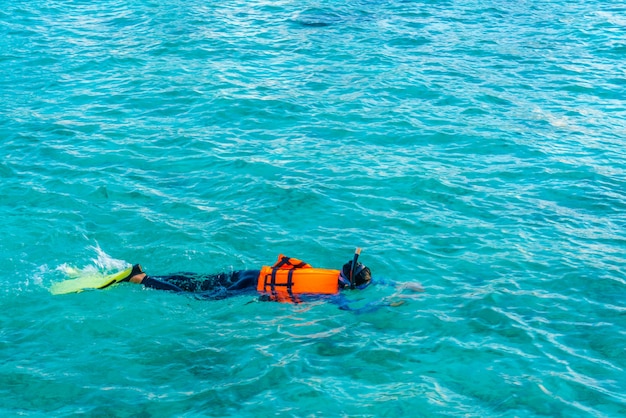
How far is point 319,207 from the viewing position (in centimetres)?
1457

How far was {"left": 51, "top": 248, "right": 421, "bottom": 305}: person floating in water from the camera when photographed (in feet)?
37.2

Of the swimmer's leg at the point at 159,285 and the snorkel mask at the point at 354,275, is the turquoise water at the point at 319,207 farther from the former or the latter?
the snorkel mask at the point at 354,275

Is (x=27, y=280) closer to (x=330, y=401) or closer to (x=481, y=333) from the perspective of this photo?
(x=330, y=401)

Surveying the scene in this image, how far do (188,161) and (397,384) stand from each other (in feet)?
27.0

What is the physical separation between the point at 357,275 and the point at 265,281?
1.44 meters

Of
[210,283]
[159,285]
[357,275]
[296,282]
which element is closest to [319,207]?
[296,282]

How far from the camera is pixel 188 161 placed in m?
16.3

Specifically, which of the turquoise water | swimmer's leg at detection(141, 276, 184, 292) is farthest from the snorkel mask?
swimmer's leg at detection(141, 276, 184, 292)

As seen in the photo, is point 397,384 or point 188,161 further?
point 188,161

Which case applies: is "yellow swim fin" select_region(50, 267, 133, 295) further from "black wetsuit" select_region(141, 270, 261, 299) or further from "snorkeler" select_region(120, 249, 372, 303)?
"black wetsuit" select_region(141, 270, 261, 299)

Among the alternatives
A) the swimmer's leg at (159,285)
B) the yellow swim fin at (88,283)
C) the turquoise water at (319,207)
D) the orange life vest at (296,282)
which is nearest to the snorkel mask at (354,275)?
the orange life vest at (296,282)

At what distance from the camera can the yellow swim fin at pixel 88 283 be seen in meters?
11.6

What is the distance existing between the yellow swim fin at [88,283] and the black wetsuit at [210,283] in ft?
1.21

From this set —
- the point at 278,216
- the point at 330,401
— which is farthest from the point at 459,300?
the point at 278,216
